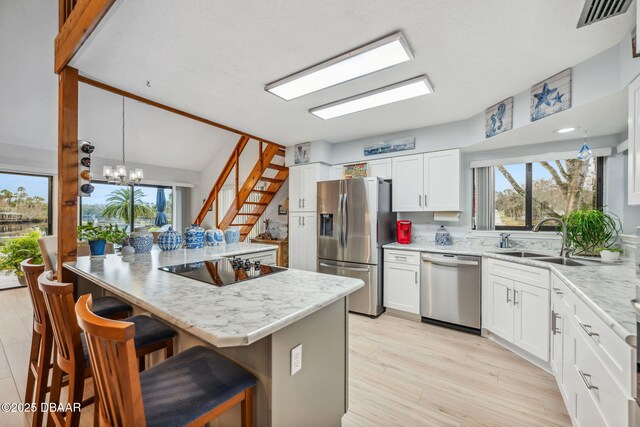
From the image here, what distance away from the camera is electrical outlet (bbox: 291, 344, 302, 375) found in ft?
3.98

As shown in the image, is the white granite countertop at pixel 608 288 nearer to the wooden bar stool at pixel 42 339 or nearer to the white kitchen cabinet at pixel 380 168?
the white kitchen cabinet at pixel 380 168

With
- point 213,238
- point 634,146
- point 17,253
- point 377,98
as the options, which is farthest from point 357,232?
point 17,253

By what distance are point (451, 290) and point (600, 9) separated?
2620mm

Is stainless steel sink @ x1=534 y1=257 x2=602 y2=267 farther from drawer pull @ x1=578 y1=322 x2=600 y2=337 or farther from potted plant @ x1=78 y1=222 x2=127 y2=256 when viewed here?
potted plant @ x1=78 y1=222 x2=127 y2=256

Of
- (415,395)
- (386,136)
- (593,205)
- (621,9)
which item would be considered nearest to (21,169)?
(386,136)

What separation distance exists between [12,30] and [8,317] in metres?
3.57

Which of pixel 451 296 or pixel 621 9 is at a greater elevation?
pixel 621 9

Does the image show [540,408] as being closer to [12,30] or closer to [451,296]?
[451,296]

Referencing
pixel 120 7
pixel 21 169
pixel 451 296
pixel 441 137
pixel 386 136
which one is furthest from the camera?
pixel 21 169

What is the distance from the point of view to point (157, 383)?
3.48ft

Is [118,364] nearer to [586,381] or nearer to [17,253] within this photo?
[586,381]

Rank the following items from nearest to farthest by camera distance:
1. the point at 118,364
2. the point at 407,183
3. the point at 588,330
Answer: the point at 118,364
the point at 588,330
the point at 407,183

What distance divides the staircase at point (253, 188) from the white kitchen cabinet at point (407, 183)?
2.15 meters

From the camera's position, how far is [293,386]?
1.22 meters
